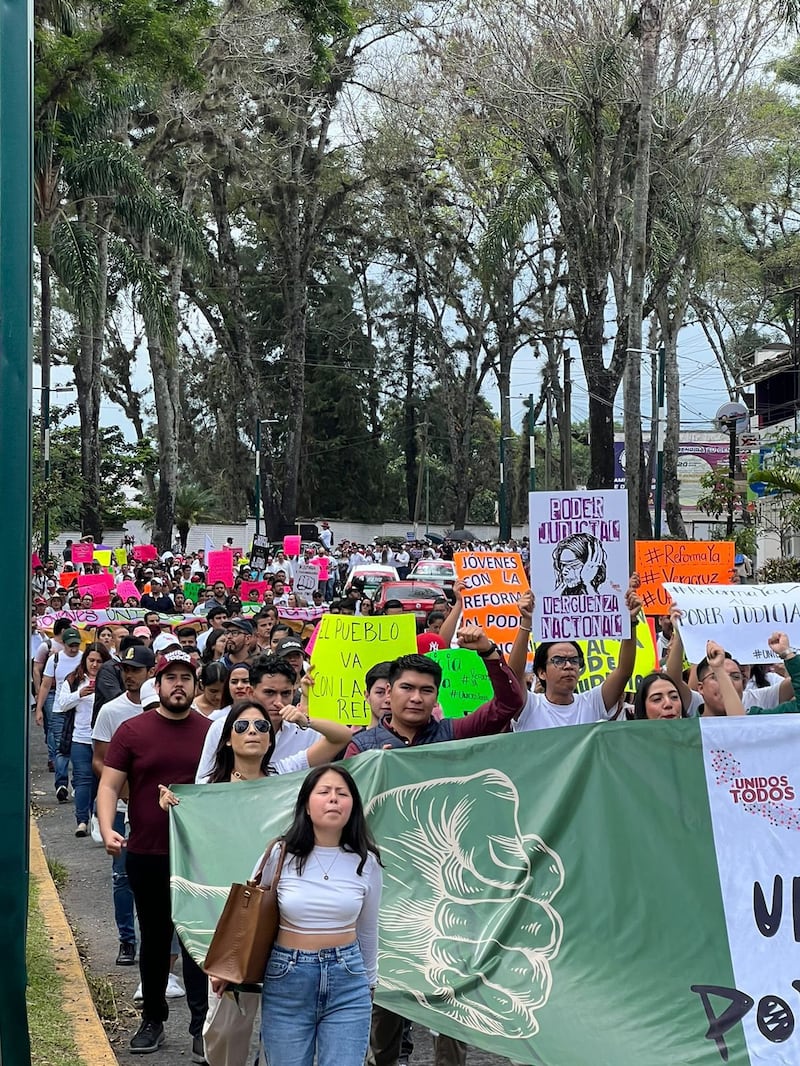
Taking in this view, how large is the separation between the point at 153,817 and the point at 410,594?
22126 millimetres

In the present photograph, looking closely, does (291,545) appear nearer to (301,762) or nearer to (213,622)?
(213,622)

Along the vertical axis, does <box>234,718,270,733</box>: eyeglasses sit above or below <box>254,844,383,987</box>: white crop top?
above

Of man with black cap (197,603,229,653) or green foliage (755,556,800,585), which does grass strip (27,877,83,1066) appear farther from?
green foliage (755,556,800,585)

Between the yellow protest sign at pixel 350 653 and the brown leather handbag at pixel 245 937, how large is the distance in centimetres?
592

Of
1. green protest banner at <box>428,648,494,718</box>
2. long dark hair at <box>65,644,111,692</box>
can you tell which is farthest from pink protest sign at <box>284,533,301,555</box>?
green protest banner at <box>428,648,494,718</box>

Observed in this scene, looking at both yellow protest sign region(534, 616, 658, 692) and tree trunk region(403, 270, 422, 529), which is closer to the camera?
yellow protest sign region(534, 616, 658, 692)

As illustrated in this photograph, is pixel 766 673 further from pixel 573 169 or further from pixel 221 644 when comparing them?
pixel 573 169

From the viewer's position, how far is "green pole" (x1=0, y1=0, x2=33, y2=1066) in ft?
17.9

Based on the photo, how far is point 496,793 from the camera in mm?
6145

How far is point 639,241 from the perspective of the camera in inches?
1033

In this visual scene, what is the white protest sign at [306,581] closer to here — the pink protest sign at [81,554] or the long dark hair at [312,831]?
the pink protest sign at [81,554]

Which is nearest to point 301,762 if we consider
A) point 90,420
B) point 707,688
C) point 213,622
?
point 707,688

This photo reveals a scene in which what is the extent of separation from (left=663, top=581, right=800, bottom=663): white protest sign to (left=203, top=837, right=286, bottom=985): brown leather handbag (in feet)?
12.3

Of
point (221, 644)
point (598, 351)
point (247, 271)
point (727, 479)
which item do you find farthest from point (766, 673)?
point (247, 271)
